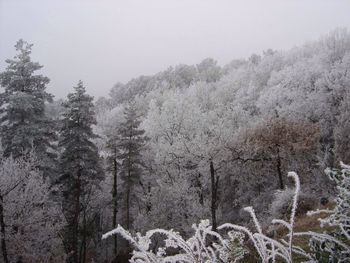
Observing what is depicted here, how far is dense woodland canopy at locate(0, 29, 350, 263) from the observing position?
23.3m

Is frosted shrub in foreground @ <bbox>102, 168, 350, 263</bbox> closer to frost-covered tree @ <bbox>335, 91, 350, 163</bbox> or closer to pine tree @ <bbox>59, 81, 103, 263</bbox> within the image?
frost-covered tree @ <bbox>335, 91, 350, 163</bbox>

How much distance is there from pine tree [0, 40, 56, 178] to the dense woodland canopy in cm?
7

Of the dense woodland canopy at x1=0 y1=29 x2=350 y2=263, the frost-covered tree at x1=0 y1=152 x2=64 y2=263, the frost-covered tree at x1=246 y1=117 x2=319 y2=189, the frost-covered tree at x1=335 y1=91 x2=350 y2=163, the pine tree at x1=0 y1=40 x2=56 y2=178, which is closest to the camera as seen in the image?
the frost-covered tree at x1=335 y1=91 x2=350 y2=163

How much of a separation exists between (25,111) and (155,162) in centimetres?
1550

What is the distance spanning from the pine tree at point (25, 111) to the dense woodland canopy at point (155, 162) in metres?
0.07

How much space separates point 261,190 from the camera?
112 ft

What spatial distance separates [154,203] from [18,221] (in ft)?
48.4

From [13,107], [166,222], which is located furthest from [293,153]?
[13,107]

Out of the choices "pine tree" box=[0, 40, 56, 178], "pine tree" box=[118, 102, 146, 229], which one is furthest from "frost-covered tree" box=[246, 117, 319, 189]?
"pine tree" box=[0, 40, 56, 178]

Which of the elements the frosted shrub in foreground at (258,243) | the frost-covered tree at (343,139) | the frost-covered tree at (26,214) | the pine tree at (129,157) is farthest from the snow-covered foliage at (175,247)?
the pine tree at (129,157)

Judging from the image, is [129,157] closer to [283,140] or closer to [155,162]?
[155,162]

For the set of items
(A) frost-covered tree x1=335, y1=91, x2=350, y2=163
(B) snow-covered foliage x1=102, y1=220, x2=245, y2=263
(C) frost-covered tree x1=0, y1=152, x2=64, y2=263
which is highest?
(A) frost-covered tree x1=335, y1=91, x2=350, y2=163

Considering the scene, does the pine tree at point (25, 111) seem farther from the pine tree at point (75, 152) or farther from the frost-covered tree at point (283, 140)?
the frost-covered tree at point (283, 140)

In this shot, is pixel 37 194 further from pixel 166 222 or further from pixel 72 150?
pixel 166 222
